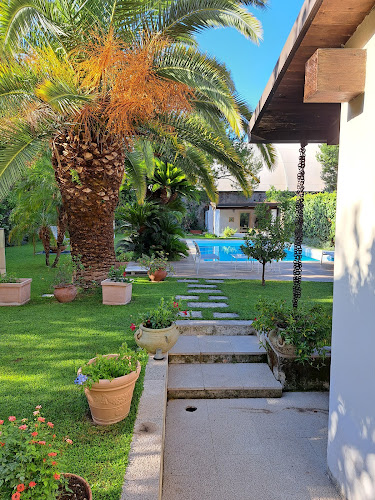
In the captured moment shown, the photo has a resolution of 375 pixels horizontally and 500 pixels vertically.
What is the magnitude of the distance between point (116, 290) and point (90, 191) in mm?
2277

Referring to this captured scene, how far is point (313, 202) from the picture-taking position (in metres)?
21.4

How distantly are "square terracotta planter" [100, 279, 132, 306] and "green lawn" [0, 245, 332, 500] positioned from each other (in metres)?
0.23

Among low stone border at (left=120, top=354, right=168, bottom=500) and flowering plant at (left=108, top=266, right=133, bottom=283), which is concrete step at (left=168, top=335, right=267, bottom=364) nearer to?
low stone border at (left=120, top=354, right=168, bottom=500)

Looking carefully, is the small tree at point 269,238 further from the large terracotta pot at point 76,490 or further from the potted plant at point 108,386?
the large terracotta pot at point 76,490

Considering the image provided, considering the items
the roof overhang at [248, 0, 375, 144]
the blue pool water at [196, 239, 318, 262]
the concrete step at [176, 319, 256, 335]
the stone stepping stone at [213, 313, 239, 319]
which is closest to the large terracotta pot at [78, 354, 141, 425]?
the concrete step at [176, 319, 256, 335]

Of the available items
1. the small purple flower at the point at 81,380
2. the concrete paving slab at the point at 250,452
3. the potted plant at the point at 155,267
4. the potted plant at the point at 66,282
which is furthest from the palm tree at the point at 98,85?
the concrete paving slab at the point at 250,452

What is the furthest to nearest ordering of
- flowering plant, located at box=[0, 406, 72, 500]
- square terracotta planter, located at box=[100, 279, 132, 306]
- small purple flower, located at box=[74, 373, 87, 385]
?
square terracotta planter, located at box=[100, 279, 132, 306]
small purple flower, located at box=[74, 373, 87, 385]
flowering plant, located at box=[0, 406, 72, 500]

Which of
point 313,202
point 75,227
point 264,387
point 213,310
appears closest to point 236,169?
point 213,310

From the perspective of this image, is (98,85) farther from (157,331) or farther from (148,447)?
(148,447)

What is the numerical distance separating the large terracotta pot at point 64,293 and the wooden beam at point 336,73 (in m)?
6.80

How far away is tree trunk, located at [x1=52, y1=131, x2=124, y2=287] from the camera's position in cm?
761

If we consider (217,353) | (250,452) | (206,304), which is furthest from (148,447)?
(206,304)

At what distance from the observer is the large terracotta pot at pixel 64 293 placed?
306 inches

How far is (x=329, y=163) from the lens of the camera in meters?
28.8
